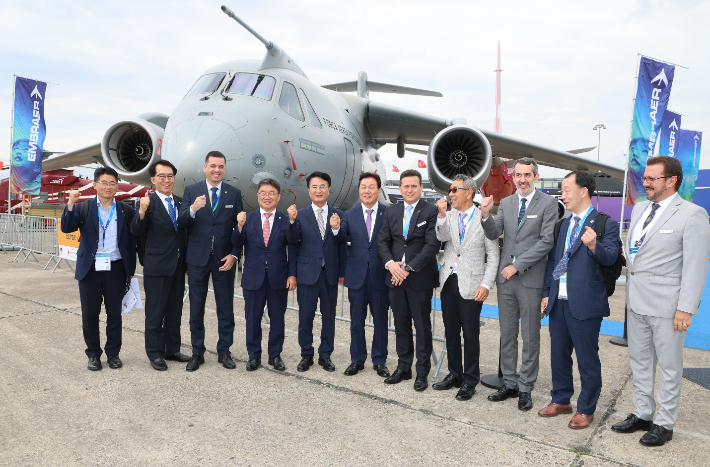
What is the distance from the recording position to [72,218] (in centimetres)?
443

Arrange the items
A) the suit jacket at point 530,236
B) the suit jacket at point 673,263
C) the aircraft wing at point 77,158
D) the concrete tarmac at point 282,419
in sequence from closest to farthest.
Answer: the concrete tarmac at point 282,419, the suit jacket at point 673,263, the suit jacket at point 530,236, the aircraft wing at point 77,158

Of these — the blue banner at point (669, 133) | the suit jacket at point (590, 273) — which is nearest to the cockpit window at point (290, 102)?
the suit jacket at point (590, 273)

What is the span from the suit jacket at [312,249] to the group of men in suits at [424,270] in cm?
1

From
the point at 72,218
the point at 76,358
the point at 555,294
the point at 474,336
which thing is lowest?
the point at 76,358

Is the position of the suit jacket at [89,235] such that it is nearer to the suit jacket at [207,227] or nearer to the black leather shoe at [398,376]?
the suit jacket at [207,227]

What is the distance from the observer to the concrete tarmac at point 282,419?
9.79ft

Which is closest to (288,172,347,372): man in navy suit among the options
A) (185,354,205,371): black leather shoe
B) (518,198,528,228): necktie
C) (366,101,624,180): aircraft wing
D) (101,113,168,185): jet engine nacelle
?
(185,354,205,371): black leather shoe

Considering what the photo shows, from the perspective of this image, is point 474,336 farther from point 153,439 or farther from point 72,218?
point 72,218

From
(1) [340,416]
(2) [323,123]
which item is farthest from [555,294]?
(2) [323,123]

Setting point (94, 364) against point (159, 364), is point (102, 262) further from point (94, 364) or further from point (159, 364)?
point (159, 364)

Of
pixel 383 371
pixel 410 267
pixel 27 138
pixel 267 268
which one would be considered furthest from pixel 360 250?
pixel 27 138

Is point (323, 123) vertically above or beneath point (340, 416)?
above

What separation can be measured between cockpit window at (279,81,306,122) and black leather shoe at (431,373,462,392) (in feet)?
17.2

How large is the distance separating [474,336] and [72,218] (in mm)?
3859
